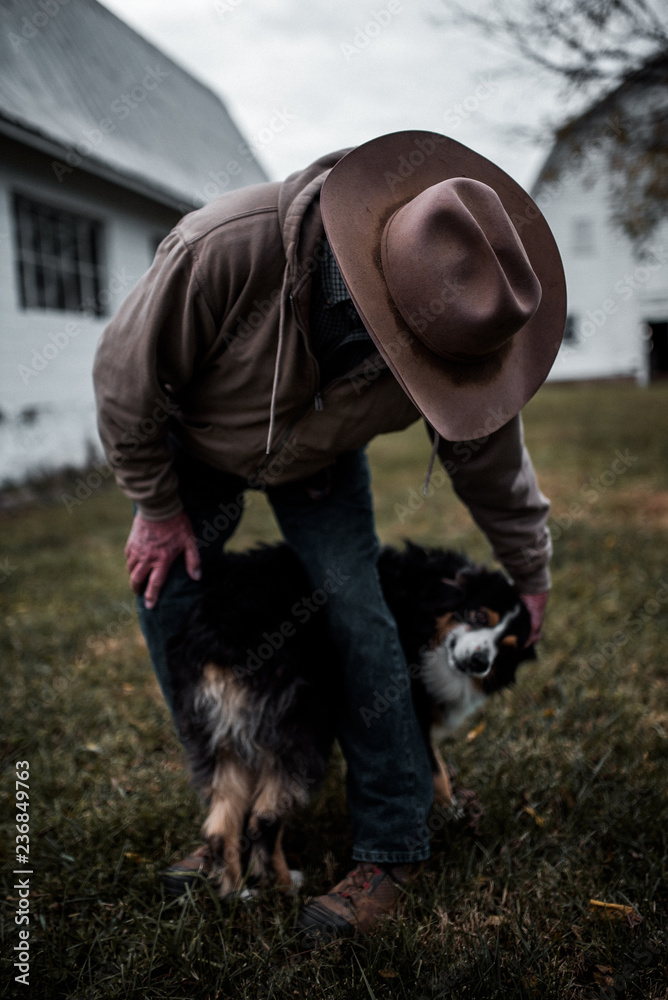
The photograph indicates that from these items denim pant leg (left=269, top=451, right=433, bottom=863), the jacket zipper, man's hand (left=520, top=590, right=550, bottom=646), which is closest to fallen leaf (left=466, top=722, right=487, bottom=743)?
man's hand (left=520, top=590, right=550, bottom=646)

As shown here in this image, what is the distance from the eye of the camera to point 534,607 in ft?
7.48

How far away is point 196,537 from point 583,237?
23.8 m

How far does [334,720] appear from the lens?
79.7 inches

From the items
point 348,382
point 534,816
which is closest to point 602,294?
point 534,816

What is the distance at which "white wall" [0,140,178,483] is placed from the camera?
24.5 feet

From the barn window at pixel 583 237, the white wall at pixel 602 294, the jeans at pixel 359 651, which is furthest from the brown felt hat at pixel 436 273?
the barn window at pixel 583 237

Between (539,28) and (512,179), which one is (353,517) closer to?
(512,179)

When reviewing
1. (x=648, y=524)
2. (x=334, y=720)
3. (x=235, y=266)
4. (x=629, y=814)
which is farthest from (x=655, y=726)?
(x=648, y=524)

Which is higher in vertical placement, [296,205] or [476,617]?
[296,205]

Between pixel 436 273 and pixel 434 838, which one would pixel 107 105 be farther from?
pixel 434 838

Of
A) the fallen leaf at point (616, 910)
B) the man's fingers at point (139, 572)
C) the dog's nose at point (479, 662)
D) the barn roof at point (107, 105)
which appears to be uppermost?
the dog's nose at point (479, 662)

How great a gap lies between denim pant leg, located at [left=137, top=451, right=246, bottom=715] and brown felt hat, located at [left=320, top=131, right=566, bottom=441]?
0.82 m

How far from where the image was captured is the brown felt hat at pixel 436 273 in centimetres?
149

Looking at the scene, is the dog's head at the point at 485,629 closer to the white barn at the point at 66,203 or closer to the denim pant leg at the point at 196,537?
the denim pant leg at the point at 196,537
